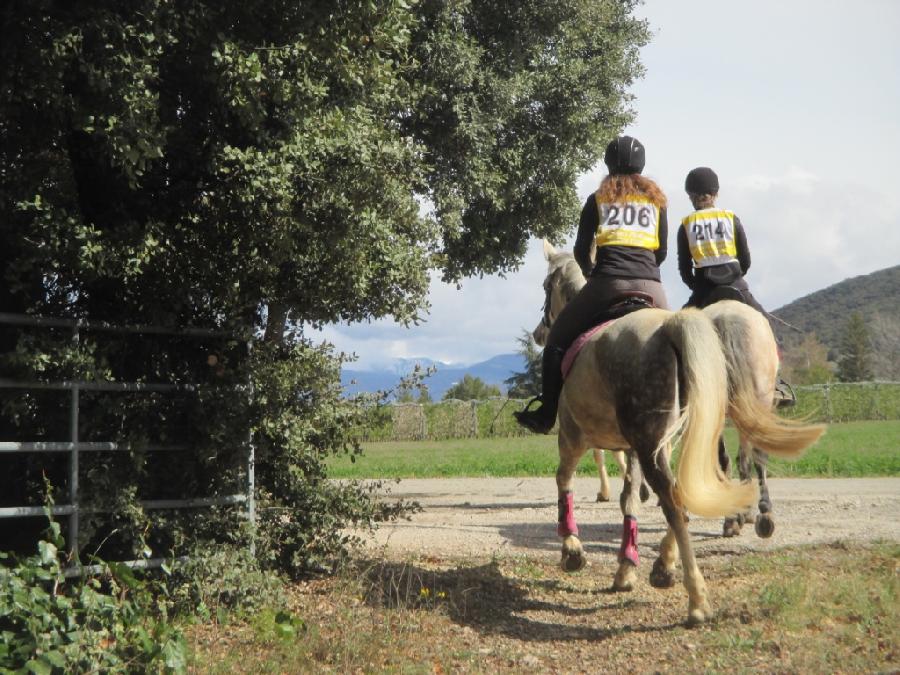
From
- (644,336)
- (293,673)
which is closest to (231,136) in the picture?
(644,336)

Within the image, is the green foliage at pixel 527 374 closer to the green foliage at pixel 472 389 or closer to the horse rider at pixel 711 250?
the green foliage at pixel 472 389

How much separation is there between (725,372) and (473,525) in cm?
605

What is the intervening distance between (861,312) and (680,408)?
544 feet

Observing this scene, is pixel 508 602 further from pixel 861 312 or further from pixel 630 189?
pixel 861 312

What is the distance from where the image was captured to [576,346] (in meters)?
7.48

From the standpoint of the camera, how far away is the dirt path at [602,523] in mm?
9766

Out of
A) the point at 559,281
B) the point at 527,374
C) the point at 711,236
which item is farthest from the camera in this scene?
the point at 527,374

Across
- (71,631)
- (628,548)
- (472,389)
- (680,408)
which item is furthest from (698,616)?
(472,389)

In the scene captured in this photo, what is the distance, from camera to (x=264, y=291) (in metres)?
7.48

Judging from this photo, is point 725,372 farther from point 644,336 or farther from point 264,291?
point 264,291

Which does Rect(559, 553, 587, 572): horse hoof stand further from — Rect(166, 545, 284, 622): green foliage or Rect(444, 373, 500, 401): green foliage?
Rect(444, 373, 500, 401): green foliage

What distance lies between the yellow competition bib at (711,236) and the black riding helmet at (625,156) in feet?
4.46

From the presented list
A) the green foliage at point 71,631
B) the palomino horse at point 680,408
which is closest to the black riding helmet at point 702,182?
the palomino horse at point 680,408

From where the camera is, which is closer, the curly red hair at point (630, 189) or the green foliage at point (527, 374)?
the curly red hair at point (630, 189)
